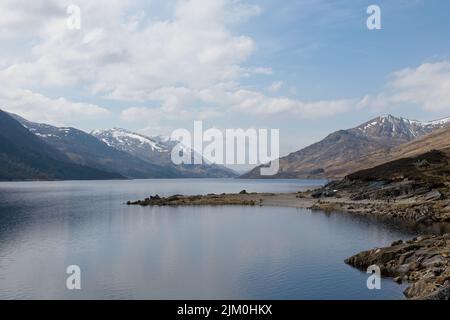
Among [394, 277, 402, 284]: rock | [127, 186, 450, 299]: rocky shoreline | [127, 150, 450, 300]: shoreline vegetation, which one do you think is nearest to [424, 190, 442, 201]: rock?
[127, 150, 450, 300]: shoreline vegetation

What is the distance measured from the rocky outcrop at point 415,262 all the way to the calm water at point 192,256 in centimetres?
224

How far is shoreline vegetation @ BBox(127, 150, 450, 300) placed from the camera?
150 ft

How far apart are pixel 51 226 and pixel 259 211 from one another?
182 feet

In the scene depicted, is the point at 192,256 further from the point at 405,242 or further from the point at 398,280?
the point at 405,242

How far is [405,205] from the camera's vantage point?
107875 mm

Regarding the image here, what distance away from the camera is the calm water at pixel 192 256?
4347 cm

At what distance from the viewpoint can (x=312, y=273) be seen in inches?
1957

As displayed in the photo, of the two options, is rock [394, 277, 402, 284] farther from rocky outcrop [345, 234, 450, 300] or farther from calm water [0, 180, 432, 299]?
calm water [0, 180, 432, 299]

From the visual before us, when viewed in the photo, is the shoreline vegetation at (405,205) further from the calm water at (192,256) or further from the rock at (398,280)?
the calm water at (192,256)

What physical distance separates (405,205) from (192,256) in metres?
68.3

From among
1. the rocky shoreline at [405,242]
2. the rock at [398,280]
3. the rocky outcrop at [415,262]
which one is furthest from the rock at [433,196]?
the rock at [398,280]

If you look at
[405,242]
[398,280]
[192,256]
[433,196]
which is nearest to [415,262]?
[398,280]

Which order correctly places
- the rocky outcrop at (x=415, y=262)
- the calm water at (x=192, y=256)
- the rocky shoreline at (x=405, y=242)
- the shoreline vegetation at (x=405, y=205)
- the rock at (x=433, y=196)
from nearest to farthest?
the rocky outcrop at (x=415, y=262) < the rocky shoreline at (x=405, y=242) < the calm water at (x=192, y=256) < the shoreline vegetation at (x=405, y=205) < the rock at (x=433, y=196)

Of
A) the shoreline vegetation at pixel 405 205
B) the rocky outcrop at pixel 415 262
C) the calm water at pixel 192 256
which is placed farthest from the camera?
the shoreline vegetation at pixel 405 205
